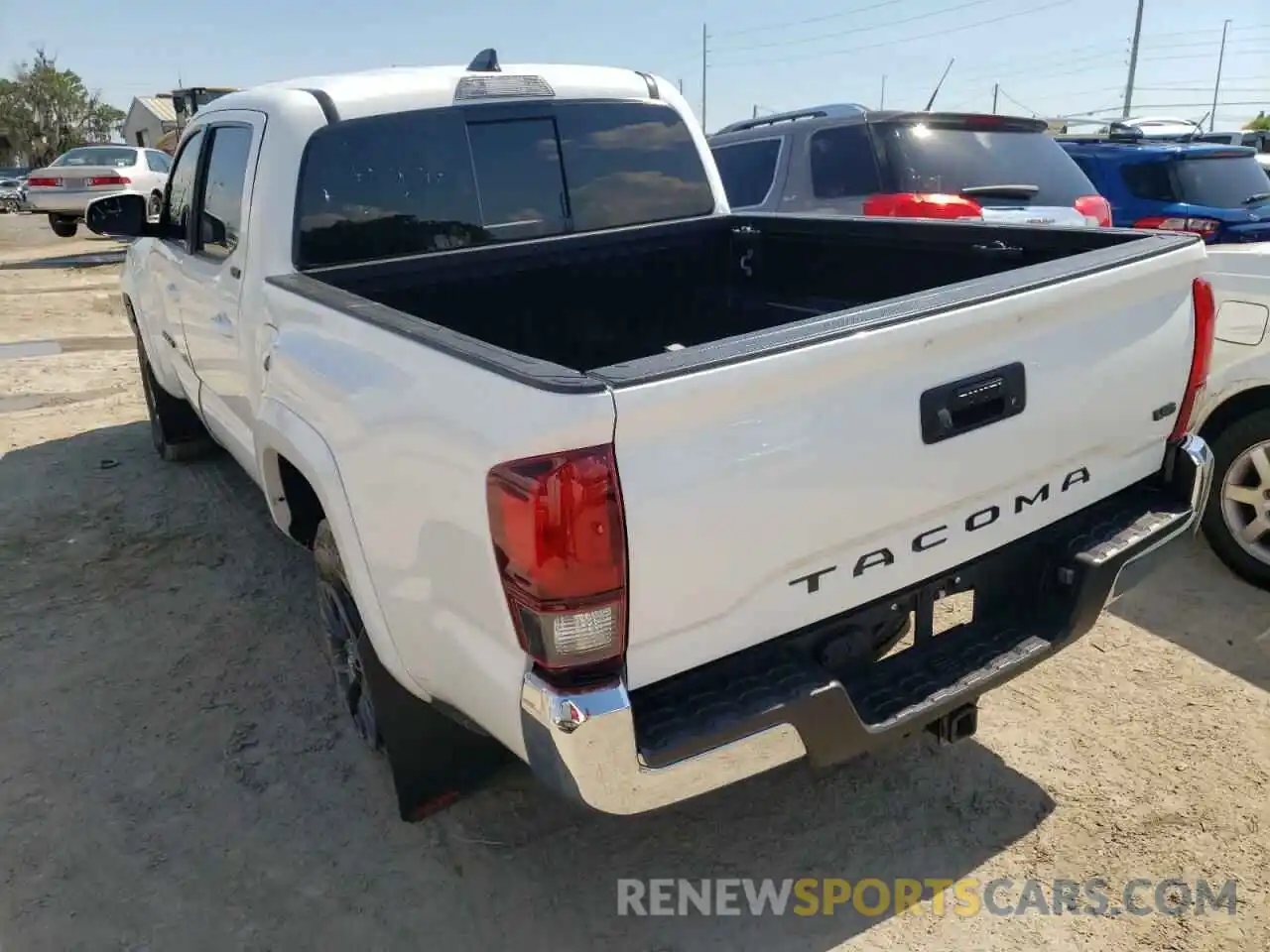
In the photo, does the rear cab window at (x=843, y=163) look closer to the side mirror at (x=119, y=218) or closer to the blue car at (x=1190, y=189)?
the blue car at (x=1190, y=189)

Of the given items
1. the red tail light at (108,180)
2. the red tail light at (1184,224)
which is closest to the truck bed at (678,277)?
the red tail light at (1184,224)

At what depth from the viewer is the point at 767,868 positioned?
2623 millimetres

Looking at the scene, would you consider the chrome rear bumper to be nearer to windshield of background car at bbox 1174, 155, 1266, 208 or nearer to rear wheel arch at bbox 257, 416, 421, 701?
rear wheel arch at bbox 257, 416, 421, 701

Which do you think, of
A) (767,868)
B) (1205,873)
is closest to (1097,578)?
(1205,873)

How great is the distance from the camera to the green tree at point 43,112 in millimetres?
68625

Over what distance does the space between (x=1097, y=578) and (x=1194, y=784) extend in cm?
92

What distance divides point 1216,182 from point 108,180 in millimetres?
17288

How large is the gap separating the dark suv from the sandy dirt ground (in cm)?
278

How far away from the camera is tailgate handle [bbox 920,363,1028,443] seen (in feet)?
6.84

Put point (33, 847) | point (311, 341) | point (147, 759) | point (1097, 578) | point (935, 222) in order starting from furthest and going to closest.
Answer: point (935, 222)
point (147, 759)
point (33, 847)
point (311, 341)
point (1097, 578)

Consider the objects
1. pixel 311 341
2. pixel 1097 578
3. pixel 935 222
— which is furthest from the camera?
pixel 935 222

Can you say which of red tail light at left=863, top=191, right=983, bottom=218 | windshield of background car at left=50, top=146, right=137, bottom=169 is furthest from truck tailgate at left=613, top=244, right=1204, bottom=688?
windshield of background car at left=50, top=146, right=137, bottom=169

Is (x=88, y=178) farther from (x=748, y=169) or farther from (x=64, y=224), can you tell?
(x=748, y=169)

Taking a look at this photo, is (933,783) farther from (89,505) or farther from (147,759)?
(89,505)
